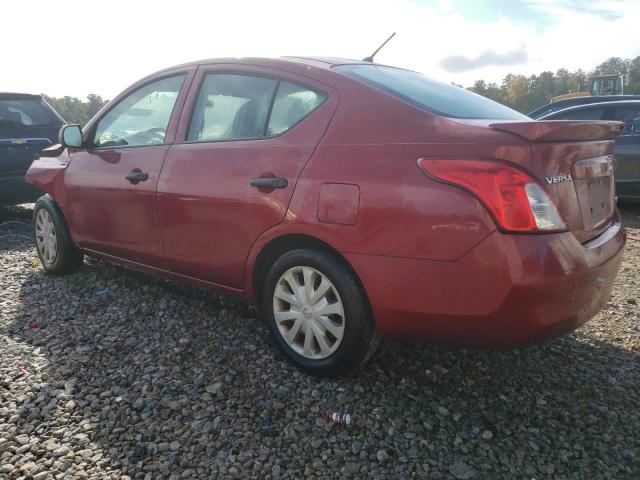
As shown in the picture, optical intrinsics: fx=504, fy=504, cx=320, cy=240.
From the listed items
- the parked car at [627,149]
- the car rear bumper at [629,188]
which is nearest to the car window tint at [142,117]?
the parked car at [627,149]

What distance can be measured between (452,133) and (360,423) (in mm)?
1340

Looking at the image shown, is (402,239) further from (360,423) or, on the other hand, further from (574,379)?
(574,379)

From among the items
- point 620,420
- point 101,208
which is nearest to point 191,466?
point 620,420

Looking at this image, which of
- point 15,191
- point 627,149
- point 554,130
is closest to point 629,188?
point 627,149

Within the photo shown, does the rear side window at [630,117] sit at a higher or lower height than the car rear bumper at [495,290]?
higher

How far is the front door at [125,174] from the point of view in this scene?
10.8 feet

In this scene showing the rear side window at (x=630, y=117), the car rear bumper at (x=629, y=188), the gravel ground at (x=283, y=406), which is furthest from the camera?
the rear side window at (x=630, y=117)

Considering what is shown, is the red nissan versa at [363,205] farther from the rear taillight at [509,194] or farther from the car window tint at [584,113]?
the car window tint at [584,113]

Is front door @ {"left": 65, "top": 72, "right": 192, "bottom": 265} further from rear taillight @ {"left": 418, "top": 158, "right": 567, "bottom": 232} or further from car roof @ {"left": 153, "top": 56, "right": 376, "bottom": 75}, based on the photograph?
rear taillight @ {"left": 418, "top": 158, "right": 567, "bottom": 232}

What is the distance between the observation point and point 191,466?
203 centimetres

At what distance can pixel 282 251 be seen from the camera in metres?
2.69

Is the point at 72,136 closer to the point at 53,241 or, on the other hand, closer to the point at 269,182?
the point at 53,241

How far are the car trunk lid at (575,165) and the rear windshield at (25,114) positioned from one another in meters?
6.75

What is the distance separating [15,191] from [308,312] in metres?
5.50
